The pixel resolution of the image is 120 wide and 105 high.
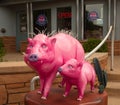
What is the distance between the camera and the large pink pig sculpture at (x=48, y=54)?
2492mm

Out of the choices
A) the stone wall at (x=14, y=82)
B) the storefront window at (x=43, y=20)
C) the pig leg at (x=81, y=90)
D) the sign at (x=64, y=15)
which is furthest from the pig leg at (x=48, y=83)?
the storefront window at (x=43, y=20)

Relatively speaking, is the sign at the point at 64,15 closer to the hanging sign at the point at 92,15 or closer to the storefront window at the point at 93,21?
the storefront window at the point at 93,21

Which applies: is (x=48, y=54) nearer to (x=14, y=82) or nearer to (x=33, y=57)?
(x=33, y=57)


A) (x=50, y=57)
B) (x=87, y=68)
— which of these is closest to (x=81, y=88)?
(x=87, y=68)

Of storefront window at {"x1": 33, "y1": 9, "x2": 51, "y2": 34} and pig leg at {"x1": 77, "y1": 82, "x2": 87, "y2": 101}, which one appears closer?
pig leg at {"x1": 77, "y1": 82, "x2": 87, "y2": 101}

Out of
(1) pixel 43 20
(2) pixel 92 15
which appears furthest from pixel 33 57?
(1) pixel 43 20

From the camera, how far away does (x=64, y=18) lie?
1395 centimetres

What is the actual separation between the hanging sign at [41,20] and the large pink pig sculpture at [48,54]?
37.6ft

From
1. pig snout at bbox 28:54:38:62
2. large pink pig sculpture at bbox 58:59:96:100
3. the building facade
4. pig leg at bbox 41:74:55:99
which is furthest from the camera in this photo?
the building facade

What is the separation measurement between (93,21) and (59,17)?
5.60 feet

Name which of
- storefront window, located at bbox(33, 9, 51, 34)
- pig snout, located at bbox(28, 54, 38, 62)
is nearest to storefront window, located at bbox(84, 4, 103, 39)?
storefront window, located at bbox(33, 9, 51, 34)

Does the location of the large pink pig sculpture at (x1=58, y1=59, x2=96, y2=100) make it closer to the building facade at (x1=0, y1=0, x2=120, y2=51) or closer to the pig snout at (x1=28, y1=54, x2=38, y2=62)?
the pig snout at (x1=28, y1=54, x2=38, y2=62)

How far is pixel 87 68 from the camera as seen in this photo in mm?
2916

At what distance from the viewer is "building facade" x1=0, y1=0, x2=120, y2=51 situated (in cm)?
1276
